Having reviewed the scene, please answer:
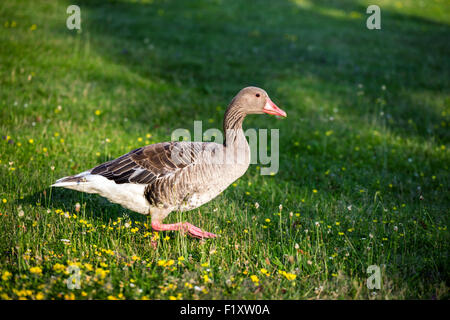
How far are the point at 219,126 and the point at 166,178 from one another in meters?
4.49

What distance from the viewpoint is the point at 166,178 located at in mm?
4918

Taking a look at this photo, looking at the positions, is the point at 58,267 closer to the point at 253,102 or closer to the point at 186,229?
the point at 186,229

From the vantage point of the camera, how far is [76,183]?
4738 mm

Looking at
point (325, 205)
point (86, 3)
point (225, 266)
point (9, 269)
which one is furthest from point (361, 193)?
point (86, 3)

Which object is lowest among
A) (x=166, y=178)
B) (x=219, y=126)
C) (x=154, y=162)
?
(x=166, y=178)

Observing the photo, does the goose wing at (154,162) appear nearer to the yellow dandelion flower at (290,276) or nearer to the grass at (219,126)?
the grass at (219,126)

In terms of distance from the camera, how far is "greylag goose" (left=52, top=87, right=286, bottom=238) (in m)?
4.88

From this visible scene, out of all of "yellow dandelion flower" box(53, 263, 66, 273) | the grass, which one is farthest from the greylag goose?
"yellow dandelion flower" box(53, 263, 66, 273)

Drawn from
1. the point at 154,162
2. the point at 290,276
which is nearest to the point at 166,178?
the point at 154,162

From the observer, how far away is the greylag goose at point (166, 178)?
4.88 meters

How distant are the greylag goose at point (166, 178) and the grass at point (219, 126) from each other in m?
0.30

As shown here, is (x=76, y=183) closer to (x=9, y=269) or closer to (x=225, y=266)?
(x=9, y=269)

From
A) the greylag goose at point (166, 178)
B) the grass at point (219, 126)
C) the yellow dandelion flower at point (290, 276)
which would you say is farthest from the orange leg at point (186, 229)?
the yellow dandelion flower at point (290, 276)

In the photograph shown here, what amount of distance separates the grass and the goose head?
57.2 inches
